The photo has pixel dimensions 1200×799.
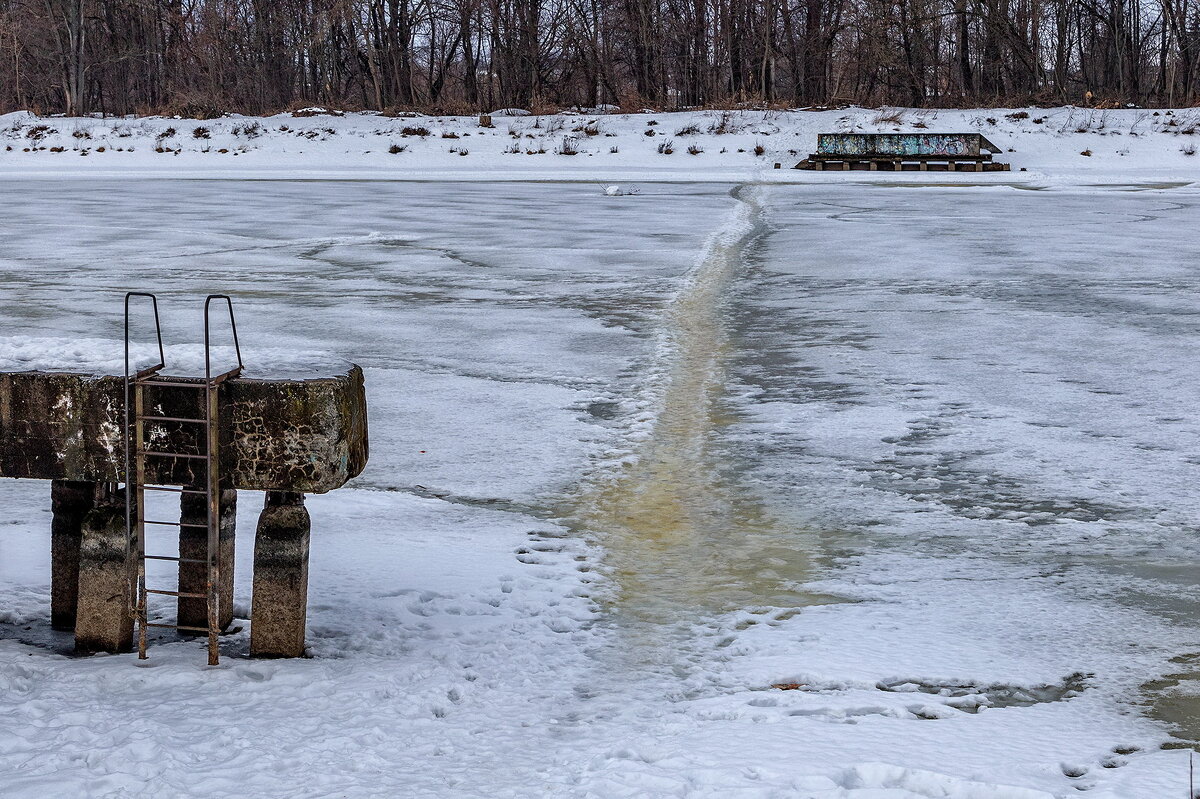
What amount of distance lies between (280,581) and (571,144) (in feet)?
122

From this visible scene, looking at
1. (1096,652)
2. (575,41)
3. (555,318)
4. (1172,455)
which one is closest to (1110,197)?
(555,318)

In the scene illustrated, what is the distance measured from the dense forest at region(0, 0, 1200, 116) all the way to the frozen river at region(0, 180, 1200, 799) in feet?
119

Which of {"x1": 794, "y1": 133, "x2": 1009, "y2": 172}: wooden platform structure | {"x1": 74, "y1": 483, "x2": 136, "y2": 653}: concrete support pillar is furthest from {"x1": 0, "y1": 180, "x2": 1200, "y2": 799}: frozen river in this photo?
{"x1": 794, "y1": 133, "x2": 1009, "y2": 172}: wooden platform structure

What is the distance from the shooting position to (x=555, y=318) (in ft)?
35.0

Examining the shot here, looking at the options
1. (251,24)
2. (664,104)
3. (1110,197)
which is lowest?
(1110,197)

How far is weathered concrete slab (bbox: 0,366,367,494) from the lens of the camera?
3.87 m

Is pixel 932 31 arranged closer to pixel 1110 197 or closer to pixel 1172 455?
pixel 1110 197

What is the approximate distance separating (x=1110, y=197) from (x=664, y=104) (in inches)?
959

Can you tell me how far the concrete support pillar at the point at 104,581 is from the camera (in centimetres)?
→ 406

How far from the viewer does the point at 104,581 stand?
4.07m

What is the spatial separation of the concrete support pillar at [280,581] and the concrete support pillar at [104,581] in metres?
0.41

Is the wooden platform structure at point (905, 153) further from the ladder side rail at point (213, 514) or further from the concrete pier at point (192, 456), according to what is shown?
the ladder side rail at point (213, 514)

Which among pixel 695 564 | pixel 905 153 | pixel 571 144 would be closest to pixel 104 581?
pixel 695 564

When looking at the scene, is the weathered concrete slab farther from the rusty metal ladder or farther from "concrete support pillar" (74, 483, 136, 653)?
"concrete support pillar" (74, 483, 136, 653)
